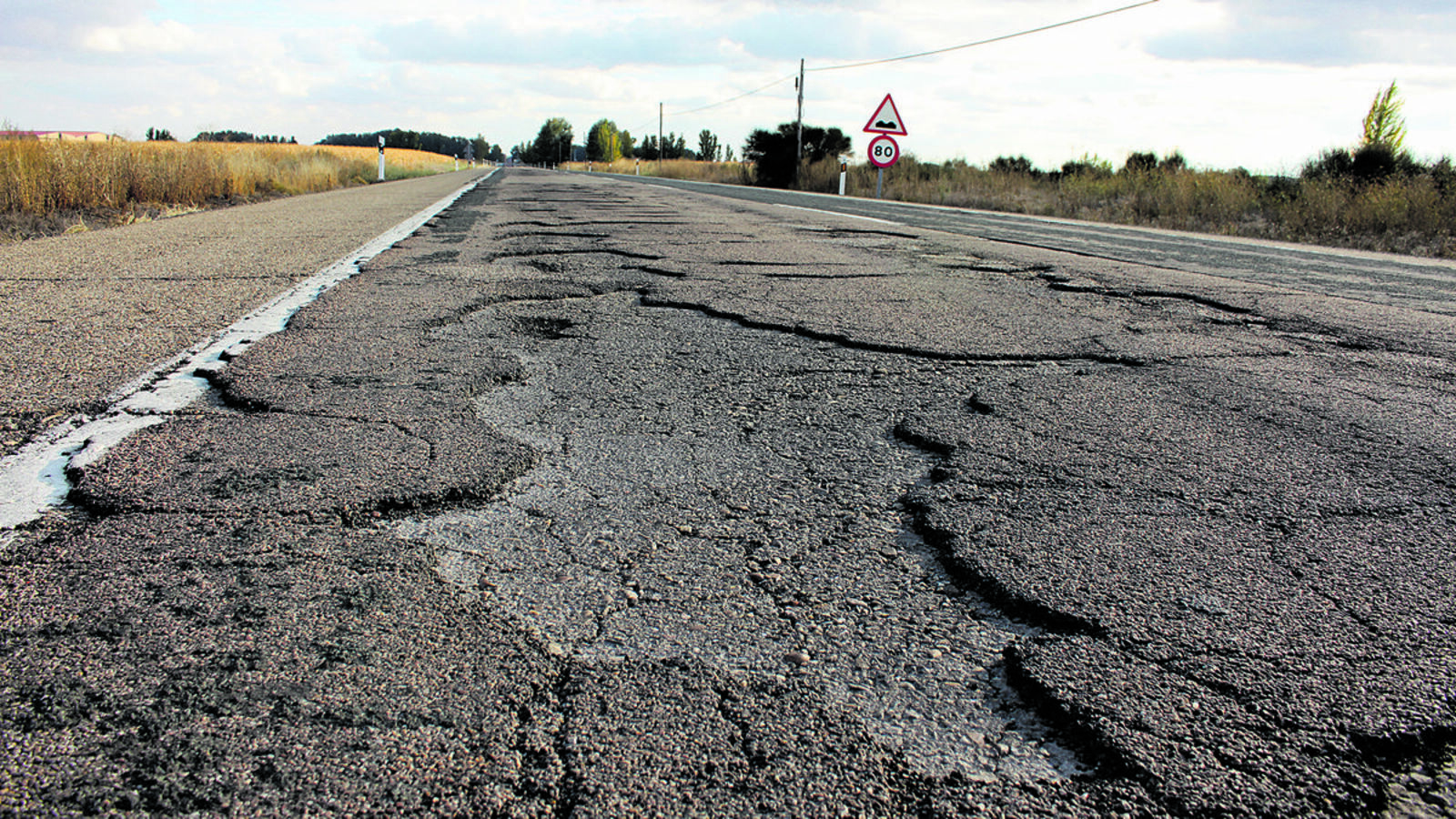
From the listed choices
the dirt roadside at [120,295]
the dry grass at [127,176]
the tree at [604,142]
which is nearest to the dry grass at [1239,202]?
the dirt roadside at [120,295]

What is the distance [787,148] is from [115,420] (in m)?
29.6

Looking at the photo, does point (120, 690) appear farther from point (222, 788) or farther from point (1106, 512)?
point (1106, 512)

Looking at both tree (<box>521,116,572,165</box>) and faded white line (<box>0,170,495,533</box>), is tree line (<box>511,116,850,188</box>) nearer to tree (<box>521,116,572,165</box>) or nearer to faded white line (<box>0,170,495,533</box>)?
tree (<box>521,116,572,165</box>)

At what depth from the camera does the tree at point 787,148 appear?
98.0ft

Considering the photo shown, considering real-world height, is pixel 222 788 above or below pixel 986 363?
below

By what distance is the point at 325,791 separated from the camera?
0.98 m

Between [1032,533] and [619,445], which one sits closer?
[1032,533]

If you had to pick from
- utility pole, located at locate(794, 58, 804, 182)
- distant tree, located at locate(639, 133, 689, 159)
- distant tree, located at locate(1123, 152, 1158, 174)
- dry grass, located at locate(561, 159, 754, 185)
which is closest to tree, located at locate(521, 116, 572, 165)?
distant tree, located at locate(639, 133, 689, 159)

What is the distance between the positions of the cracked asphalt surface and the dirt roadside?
1.54 ft

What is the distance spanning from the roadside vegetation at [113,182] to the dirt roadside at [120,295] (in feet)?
6.43

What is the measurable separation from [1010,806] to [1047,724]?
0.18 metres

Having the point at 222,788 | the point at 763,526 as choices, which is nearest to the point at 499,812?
the point at 222,788

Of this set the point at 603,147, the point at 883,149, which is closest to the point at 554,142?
the point at 603,147

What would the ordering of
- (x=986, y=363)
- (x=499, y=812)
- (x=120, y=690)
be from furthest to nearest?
(x=986, y=363) < (x=120, y=690) < (x=499, y=812)
